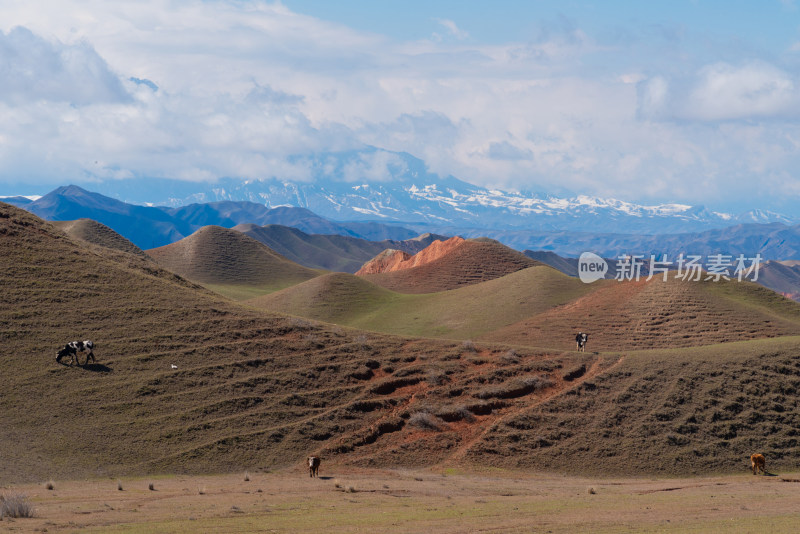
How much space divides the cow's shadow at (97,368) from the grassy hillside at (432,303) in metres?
43.6

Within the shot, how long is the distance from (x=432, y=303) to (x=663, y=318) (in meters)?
32.0

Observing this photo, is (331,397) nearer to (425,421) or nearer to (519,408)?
(425,421)

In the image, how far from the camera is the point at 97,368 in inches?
1660

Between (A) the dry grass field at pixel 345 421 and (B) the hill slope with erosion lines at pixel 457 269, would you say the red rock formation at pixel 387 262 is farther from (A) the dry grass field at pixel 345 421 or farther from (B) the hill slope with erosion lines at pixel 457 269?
(A) the dry grass field at pixel 345 421

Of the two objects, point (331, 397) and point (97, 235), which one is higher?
point (97, 235)

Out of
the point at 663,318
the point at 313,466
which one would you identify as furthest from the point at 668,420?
the point at 663,318

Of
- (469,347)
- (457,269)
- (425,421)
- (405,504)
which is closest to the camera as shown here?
(405,504)

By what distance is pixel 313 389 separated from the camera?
43.1 meters

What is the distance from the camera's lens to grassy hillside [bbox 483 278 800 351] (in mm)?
70812

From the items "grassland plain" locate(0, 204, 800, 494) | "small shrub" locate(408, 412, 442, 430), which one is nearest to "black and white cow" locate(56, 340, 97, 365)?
"grassland plain" locate(0, 204, 800, 494)

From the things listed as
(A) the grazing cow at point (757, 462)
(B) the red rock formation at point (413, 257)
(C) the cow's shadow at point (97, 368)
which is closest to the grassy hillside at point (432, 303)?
(B) the red rock formation at point (413, 257)

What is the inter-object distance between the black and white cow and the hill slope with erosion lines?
78533 mm

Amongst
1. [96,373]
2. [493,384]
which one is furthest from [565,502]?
[96,373]

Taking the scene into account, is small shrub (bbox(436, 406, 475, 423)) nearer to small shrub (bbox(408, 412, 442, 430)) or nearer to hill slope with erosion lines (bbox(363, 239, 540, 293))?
small shrub (bbox(408, 412, 442, 430))
